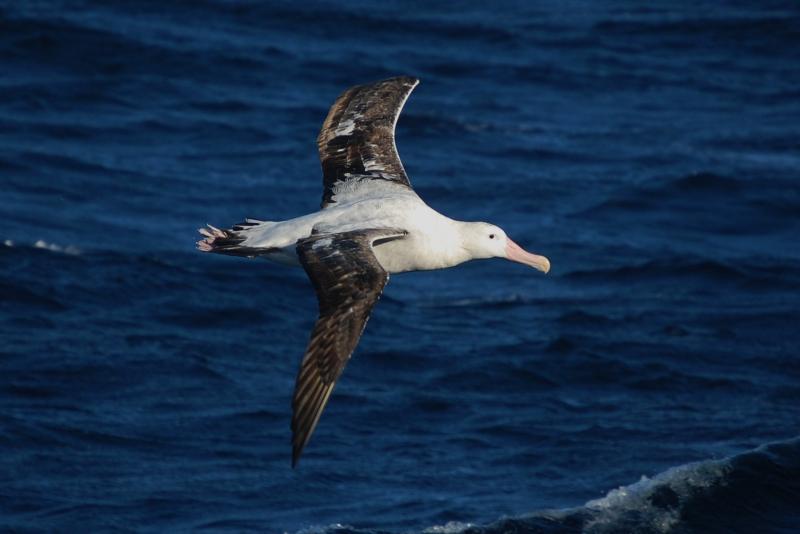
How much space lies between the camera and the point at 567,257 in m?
18.5

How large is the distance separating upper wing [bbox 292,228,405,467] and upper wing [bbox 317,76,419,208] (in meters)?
1.90

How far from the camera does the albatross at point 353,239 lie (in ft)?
29.4

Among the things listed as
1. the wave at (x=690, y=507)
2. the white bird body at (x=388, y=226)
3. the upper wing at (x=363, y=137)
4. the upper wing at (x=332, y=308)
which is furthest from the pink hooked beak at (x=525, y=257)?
the wave at (x=690, y=507)

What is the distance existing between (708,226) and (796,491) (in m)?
6.86

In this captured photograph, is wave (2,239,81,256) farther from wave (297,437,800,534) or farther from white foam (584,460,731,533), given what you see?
white foam (584,460,731,533)

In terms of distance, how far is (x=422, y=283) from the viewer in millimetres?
18016

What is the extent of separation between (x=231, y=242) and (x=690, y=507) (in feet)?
15.5

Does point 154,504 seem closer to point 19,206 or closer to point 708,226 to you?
→ point 19,206

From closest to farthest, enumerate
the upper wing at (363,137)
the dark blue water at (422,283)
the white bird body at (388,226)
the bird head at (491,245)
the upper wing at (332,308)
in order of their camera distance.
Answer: the upper wing at (332,308), the white bird body at (388,226), the bird head at (491,245), the upper wing at (363,137), the dark blue water at (422,283)

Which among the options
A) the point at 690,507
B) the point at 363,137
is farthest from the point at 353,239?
the point at 690,507

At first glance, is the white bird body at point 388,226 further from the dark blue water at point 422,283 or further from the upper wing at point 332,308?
the dark blue water at point 422,283

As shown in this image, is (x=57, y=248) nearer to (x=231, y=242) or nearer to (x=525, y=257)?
(x=231, y=242)

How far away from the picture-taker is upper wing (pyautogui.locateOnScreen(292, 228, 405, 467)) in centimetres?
866

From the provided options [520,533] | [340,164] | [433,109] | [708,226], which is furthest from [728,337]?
[433,109]
